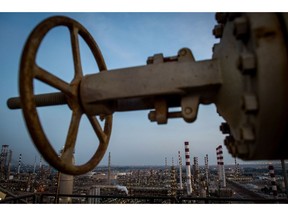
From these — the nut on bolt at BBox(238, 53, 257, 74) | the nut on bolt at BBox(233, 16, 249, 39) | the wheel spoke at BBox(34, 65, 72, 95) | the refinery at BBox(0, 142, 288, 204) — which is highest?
the nut on bolt at BBox(233, 16, 249, 39)

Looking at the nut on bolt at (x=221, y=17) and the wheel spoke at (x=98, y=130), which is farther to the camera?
the wheel spoke at (x=98, y=130)

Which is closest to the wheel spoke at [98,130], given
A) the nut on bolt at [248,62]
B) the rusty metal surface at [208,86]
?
the rusty metal surface at [208,86]

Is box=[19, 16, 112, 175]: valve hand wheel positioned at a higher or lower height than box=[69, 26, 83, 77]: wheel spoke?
lower

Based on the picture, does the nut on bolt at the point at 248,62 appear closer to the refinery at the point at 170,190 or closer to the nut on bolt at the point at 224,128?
the nut on bolt at the point at 224,128

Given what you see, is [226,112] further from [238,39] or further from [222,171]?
[222,171]

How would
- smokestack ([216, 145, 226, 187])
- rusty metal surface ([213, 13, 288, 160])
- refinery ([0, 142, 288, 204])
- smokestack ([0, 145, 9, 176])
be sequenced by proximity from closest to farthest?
rusty metal surface ([213, 13, 288, 160]) < refinery ([0, 142, 288, 204]) < smokestack ([216, 145, 226, 187]) < smokestack ([0, 145, 9, 176])

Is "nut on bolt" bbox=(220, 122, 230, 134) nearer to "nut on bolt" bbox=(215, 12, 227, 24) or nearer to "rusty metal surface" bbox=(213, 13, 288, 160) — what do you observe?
"rusty metal surface" bbox=(213, 13, 288, 160)

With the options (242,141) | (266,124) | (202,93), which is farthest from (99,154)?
(266,124)

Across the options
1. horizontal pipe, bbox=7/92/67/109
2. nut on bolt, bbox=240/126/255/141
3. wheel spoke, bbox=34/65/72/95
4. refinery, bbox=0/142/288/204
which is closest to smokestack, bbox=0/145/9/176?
refinery, bbox=0/142/288/204
